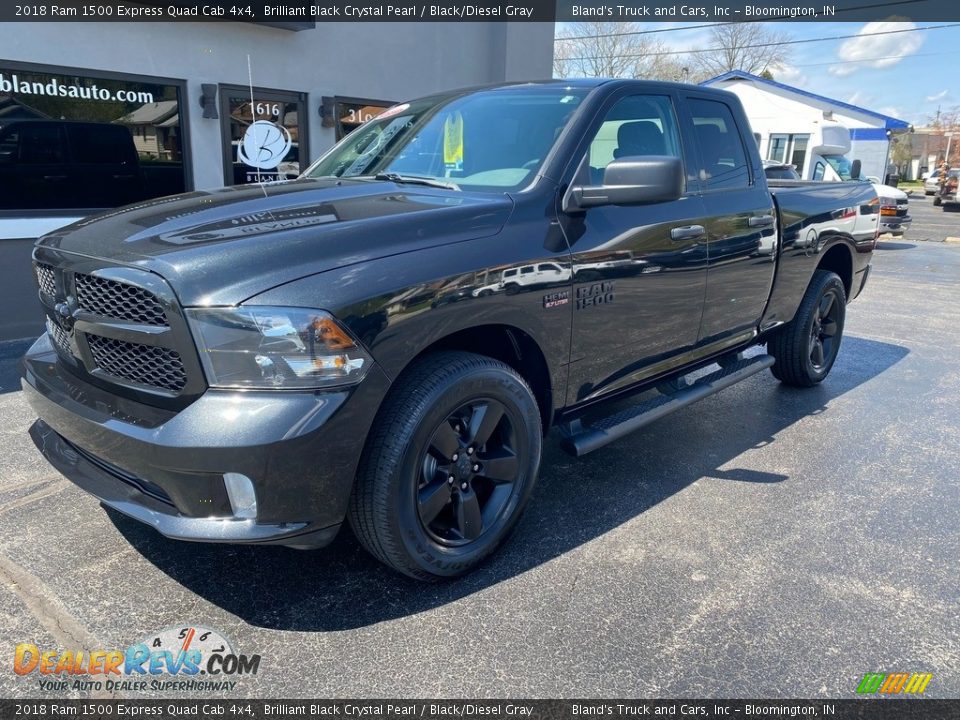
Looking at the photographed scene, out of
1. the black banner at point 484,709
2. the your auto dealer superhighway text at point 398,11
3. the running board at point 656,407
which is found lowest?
the black banner at point 484,709

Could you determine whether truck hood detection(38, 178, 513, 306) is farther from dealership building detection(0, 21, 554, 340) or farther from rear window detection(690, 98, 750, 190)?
dealership building detection(0, 21, 554, 340)

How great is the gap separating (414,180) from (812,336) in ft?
11.4

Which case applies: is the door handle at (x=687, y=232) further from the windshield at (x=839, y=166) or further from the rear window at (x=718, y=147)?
the windshield at (x=839, y=166)

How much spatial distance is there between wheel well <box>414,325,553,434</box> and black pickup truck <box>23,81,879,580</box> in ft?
0.04

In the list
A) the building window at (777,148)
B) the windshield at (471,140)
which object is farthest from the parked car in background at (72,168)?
the building window at (777,148)

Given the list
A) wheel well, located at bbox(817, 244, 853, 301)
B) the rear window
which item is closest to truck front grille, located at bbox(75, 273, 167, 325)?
the rear window

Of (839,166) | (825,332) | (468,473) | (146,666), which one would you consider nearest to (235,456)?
(146,666)

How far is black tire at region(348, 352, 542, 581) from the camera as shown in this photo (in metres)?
2.50

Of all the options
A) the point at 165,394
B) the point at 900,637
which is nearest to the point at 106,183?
the point at 165,394

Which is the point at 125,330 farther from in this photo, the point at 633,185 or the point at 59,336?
the point at 633,185

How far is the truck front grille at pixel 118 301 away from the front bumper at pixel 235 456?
0.29m

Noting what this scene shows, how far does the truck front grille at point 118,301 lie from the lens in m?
2.30

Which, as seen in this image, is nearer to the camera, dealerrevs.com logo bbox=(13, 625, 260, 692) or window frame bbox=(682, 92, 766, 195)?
dealerrevs.com logo bbox=(13, 625, 260, 692)

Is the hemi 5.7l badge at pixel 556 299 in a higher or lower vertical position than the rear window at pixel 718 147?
lower
